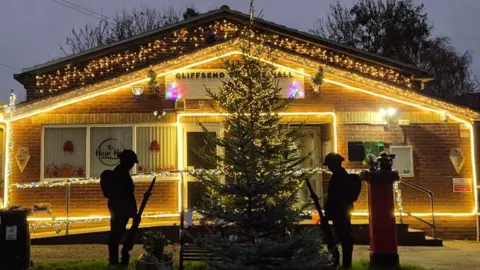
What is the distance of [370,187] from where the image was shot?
7.03 metres

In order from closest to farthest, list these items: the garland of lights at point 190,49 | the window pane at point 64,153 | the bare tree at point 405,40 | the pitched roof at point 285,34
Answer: the window pane at point 64,153 → the garland of lights at point 190,49 → the pitched roof at point 285,34 → the bare tree at point 405,40

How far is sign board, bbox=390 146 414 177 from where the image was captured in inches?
465

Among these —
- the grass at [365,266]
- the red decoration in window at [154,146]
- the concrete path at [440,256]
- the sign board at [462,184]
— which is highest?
the red decoration in window at [154,146]

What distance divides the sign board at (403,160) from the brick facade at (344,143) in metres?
0.13

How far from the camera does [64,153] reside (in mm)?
11672

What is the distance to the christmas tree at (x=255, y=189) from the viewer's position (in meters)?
4.62

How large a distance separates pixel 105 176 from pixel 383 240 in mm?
4170

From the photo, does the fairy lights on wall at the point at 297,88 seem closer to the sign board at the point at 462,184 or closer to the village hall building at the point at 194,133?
the village hall building at the point at 194,133

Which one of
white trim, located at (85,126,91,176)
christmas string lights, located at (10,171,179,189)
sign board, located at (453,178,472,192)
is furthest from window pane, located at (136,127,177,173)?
sign board, located at (453,178,472,192)

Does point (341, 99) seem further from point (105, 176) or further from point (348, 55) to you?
point (105, 176)

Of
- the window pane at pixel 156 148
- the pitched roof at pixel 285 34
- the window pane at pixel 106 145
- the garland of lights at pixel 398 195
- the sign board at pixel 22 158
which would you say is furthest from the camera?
the pitched roof at pixel 285 34

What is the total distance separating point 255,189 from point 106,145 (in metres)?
7.60

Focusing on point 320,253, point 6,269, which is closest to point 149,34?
point 6,269

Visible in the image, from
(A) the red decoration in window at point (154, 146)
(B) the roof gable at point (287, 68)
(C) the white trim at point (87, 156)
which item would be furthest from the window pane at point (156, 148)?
(B) the roof gable at point (287, 68)
